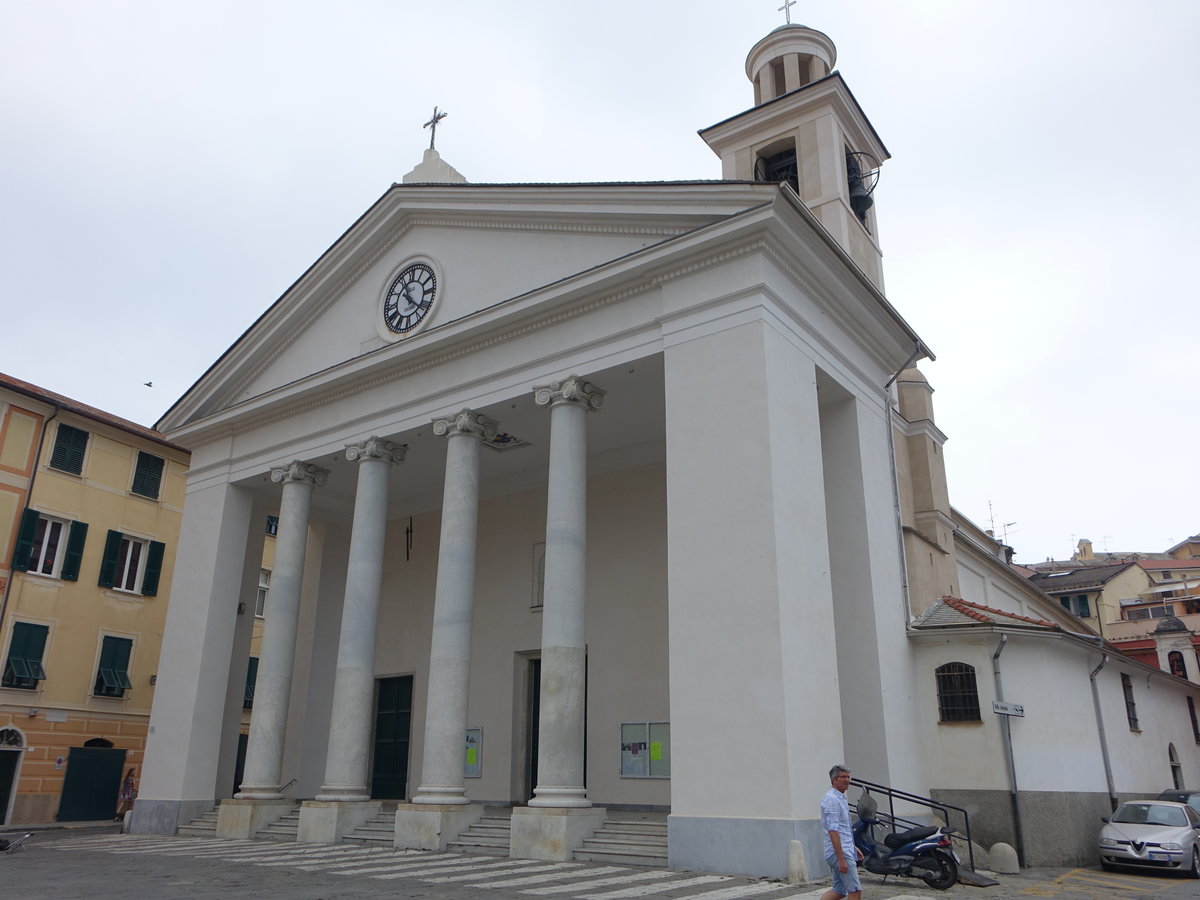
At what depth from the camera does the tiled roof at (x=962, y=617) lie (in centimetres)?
1498

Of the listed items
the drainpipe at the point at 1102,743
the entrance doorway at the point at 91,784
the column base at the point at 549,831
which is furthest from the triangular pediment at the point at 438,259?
the drainpipe at the point at 1102,743

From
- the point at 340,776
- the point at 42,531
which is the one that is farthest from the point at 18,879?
the point at 42,531

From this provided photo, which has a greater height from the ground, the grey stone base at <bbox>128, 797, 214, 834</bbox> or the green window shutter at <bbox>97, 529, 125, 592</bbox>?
the green window shutter at <bbox>97, 529, 125, 592</bbox>

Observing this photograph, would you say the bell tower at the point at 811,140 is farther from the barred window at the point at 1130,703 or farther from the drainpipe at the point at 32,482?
the drainpipe at the point at 32,482

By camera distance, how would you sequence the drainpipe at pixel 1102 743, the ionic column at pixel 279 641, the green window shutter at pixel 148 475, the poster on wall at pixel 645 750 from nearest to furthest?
the drainpipe at pixel 1102 743
the ionic column at pixel 279 641
the poster on wall at pixel 645 750
the green window shutter at pixel 148 475

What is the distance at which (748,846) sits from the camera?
11.0 meters

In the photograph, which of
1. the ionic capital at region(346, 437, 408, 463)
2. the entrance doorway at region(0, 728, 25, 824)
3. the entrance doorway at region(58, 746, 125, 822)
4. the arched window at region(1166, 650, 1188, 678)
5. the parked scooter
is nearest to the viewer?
the parked scooter

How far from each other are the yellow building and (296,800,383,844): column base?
11.0 m

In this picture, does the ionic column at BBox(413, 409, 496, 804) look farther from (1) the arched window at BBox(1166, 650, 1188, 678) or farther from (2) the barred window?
(1) the arched window at BBox(1166, 650, 1188, 678)

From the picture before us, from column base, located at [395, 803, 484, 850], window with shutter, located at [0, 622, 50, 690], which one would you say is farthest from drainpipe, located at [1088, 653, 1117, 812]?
window with shutter, located at [0, 622, 50, 690]

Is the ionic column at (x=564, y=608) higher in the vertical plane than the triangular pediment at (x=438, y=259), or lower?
lower

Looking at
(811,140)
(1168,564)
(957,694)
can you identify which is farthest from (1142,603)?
(957,694)

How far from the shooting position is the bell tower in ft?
64.7

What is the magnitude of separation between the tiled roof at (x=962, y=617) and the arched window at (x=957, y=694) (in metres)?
0.77
